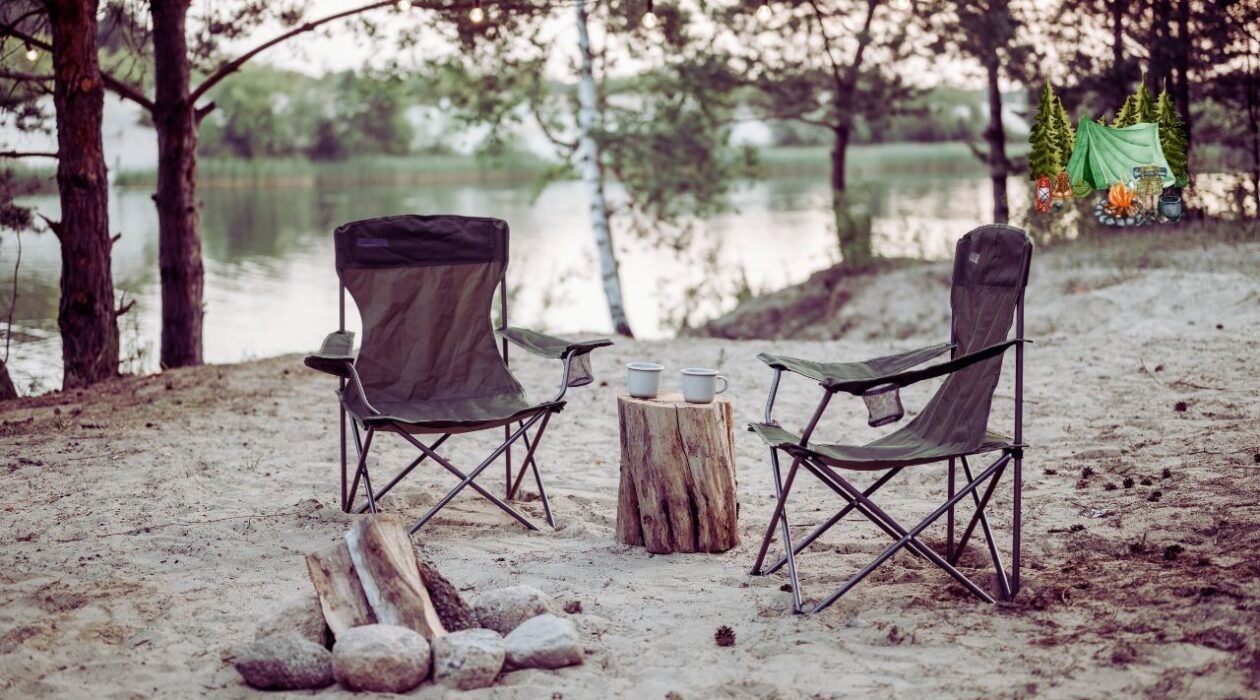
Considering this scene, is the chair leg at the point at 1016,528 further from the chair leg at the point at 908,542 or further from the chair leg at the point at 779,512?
the chair leg at the point at 779,512

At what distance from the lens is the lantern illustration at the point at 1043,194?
3.08 metres

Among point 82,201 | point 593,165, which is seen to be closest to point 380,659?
point 82,201

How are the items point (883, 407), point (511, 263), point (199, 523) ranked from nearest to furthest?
point (883, 407)
point (199, 523)
point (511, 263)

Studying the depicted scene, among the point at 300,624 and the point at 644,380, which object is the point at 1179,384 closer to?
the point at 644,380

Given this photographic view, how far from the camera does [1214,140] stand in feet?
33.2

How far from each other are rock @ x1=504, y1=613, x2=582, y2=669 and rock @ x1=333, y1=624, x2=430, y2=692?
0.18 metres

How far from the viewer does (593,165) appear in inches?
371

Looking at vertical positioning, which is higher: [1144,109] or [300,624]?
[1144,109]

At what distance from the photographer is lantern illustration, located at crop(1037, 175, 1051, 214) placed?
121 inches

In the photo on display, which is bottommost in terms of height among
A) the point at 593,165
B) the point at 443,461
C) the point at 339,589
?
the point at 339,589

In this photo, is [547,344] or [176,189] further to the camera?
[176,189]

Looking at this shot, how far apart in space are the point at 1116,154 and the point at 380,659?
2208 millimetres

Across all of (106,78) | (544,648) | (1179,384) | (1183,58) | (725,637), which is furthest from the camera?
(1183,58)

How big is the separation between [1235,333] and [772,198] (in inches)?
782
